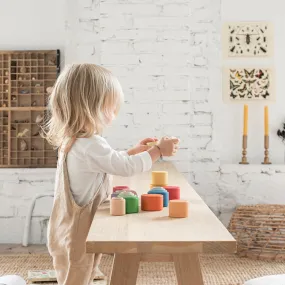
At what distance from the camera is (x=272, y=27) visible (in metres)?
4.33

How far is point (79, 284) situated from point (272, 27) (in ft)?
9.88

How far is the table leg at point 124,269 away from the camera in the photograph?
1.69 meters

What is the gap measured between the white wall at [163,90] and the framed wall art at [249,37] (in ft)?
0.86

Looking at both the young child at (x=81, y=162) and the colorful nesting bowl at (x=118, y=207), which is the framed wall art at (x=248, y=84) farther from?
the colorful nesting bowl at (x=118, y=207)

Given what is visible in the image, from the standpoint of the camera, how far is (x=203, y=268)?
3576mm

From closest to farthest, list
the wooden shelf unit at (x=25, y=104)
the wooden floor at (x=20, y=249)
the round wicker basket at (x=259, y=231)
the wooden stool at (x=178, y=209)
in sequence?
the wooden stool at (x=178, y=209) → the round wicker basket at (x=259, y=231) → the wooden floor at (x=20, y=249) → the wooden shelf unit at (x=25, y=104)

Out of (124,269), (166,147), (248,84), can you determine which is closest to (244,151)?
(248,84)

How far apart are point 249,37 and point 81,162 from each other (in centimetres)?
269

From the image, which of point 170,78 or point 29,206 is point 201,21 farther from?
point 29,206

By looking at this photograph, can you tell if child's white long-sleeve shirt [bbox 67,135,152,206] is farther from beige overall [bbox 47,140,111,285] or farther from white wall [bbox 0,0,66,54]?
white wall [bbox 0,0,66,54]

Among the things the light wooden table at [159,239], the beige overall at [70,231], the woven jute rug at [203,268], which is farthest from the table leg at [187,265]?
the woven jute rug at [203,268]

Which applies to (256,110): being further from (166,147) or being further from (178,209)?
(178,209)

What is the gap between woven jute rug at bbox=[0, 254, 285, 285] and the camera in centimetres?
334

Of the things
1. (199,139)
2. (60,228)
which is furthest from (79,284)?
(199,139)
